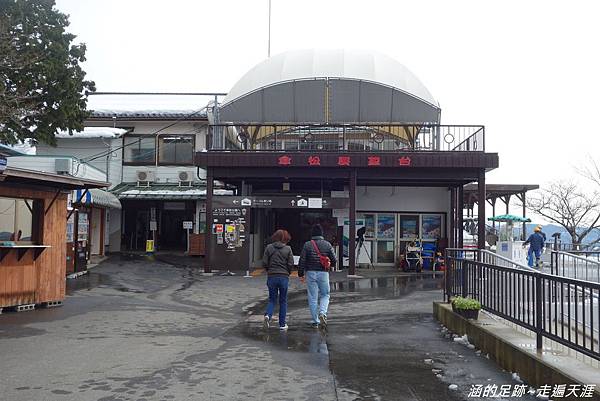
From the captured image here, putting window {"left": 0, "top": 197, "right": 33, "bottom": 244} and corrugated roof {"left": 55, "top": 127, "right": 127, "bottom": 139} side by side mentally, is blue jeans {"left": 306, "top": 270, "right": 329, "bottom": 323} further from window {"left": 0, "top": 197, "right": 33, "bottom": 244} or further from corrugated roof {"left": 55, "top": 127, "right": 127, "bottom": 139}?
corrugated roof {"left": 55, "top": 127, "right": 127, "bottom": 139}

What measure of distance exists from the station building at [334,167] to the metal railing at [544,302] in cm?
1059

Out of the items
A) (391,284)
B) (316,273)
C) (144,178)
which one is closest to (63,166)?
(144,178)

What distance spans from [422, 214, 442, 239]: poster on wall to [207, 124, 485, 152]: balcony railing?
10.9 feet

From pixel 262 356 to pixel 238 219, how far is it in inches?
458

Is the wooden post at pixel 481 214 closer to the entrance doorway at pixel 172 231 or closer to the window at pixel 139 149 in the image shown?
the entrance doorway at pixel 172 231

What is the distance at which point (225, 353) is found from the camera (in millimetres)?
7555

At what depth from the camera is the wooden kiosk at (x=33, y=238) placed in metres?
10.5

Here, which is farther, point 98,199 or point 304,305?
point 98,199

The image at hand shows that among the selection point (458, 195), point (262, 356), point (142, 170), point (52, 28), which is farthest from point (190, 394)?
point (142, 170)

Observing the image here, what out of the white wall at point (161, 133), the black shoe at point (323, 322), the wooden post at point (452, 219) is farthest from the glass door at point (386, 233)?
the black shoe at point (323, 322)

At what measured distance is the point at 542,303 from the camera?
6.33m

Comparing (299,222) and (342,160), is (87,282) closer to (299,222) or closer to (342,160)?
(342,160)

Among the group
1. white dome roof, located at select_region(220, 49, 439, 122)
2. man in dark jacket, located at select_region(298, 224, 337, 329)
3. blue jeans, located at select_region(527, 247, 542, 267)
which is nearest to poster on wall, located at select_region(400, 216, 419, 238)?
white dome roof, located at select_region(220, 49, 439, 122)

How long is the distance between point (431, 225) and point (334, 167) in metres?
5.89
